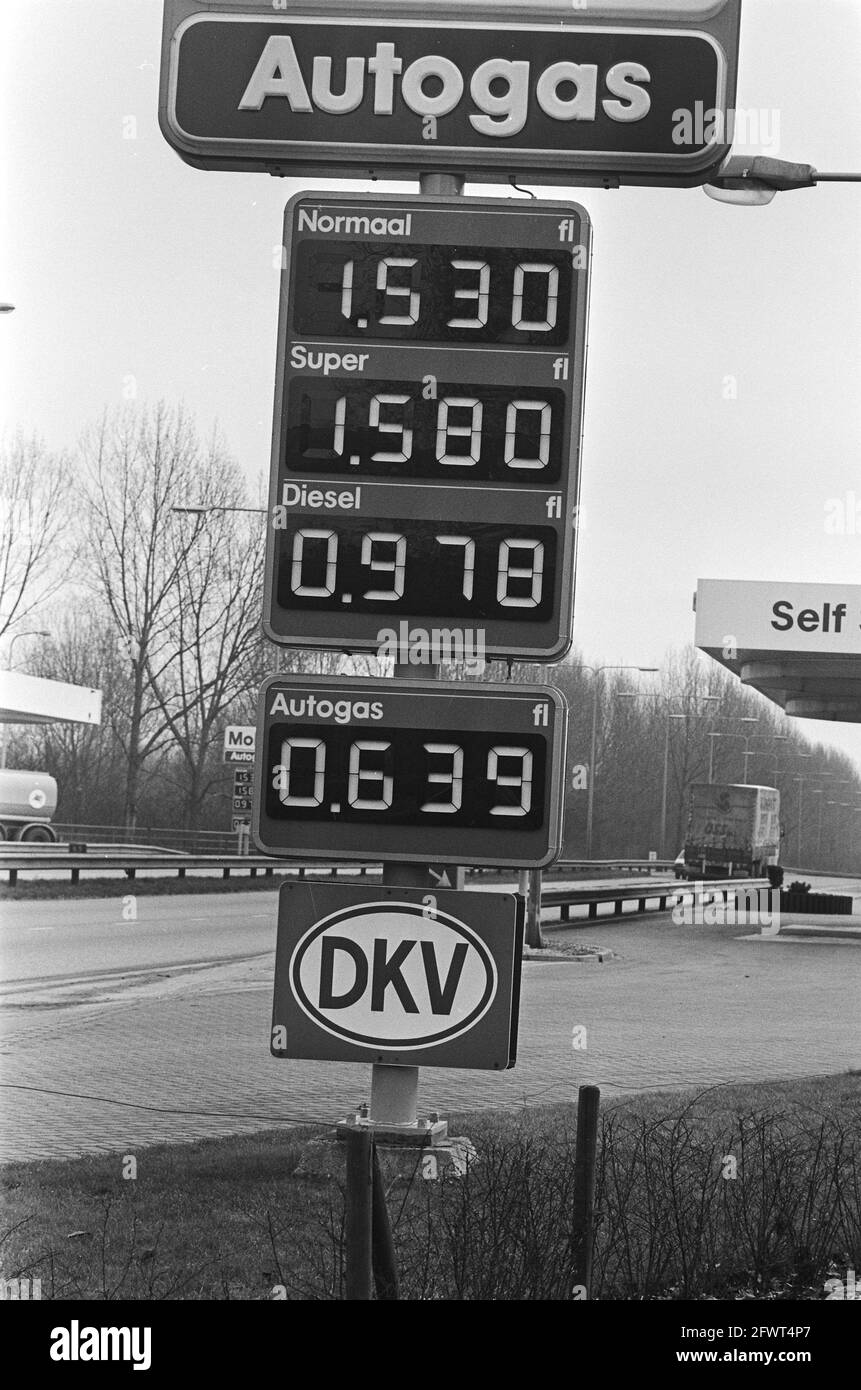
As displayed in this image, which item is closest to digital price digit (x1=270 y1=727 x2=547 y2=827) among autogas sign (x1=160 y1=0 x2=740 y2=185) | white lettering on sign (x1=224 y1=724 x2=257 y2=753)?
autogas sign (x1=160 y1=0 x2=740 y2=185)

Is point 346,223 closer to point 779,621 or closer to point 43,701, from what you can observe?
point 779,621

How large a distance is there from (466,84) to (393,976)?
4.00 meters

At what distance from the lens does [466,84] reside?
7352mm

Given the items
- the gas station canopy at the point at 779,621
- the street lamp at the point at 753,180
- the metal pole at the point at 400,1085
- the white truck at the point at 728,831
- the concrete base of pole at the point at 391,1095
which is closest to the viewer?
the metal pole at the point at 400,1085

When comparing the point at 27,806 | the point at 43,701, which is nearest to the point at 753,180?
the point at 43,701

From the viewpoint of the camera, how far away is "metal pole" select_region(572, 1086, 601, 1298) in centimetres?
518

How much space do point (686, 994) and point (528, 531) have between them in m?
14.9

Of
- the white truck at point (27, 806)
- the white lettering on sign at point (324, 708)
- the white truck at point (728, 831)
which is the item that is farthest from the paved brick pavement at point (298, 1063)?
the white truck at point (728, 831)

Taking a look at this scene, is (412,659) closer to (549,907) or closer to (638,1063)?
(638,1063)

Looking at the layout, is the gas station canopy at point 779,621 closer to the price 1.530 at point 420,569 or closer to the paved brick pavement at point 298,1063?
the paved brick pavement at point 298,1063

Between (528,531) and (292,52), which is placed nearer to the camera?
(528,531)

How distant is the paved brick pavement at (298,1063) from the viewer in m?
10.6

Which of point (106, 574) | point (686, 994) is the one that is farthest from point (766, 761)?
point (686, 994)
